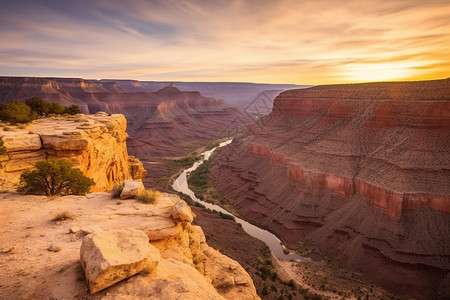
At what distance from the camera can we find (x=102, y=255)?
7.55 meters

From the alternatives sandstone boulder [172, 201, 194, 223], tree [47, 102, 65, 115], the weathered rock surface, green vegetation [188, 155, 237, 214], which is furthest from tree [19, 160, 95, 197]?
green vegetation [188, 155, 237, 214]

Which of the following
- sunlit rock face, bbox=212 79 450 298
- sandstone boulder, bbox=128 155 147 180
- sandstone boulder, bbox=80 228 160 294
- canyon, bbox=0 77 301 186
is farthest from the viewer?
canyon, bbox=0 77 301 186

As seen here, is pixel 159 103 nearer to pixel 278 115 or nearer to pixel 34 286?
pixel 278 115

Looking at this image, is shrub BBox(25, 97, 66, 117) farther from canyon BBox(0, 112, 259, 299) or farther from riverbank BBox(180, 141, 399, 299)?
Answer: riverbank BBox(180, 141, 399, 299)

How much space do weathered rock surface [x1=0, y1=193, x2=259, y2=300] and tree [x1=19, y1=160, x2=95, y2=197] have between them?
4.04 feet

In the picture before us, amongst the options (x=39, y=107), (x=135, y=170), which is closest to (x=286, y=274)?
(x=135, y=170)

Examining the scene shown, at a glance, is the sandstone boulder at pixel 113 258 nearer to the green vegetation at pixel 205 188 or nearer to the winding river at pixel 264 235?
the winding river at pixel 264 235

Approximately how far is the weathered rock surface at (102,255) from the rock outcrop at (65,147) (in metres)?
4.46

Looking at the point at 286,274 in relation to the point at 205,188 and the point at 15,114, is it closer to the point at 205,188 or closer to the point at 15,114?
→ the point at 15,114

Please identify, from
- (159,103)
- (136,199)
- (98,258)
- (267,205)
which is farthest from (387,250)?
(159,103)

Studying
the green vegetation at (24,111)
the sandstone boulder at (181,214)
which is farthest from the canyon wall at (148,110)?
the sandstone boulder at (181,214)

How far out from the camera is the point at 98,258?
7547 mm

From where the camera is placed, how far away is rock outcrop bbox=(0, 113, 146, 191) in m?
18.7

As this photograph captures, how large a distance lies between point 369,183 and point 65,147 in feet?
108
